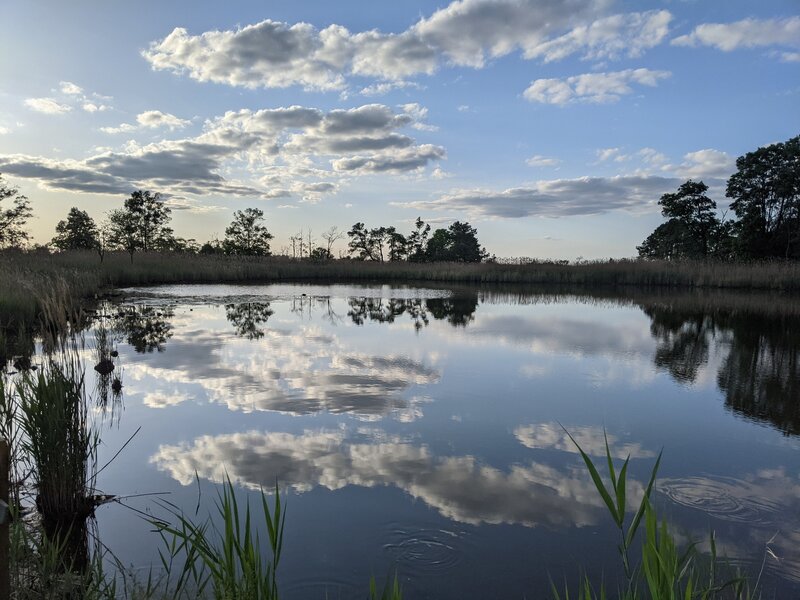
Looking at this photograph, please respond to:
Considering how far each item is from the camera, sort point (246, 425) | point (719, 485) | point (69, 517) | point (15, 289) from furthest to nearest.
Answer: point (15, 289)
point (246, 425)
point (719, 485)
point (69, 517)

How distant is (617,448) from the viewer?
186 inches

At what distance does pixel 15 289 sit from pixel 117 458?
28.7ft

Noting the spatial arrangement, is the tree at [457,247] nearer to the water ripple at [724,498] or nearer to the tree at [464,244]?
the tree at [464,244]

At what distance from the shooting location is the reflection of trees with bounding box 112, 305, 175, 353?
9695mm

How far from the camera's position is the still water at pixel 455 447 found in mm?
2943

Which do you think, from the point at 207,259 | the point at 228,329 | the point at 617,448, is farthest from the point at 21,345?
the point at 207,259

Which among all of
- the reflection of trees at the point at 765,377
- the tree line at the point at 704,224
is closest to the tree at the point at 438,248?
the tree line at the point at 704,224

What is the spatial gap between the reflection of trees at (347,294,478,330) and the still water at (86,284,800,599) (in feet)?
11.6

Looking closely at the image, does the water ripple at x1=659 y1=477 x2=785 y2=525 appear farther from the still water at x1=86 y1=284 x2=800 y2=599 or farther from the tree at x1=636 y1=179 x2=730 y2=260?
the tree at x1=636 y1=179 x2=730 y2=260

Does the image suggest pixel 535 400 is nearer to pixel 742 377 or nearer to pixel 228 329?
pixel 742 377

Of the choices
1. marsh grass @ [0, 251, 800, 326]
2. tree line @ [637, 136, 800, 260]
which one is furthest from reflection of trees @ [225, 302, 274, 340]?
tree line @ [637, 136, 800, 260]

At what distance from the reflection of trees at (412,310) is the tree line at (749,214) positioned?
98.1 feet

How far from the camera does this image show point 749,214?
41938 mm

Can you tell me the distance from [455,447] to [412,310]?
39.7 feet
